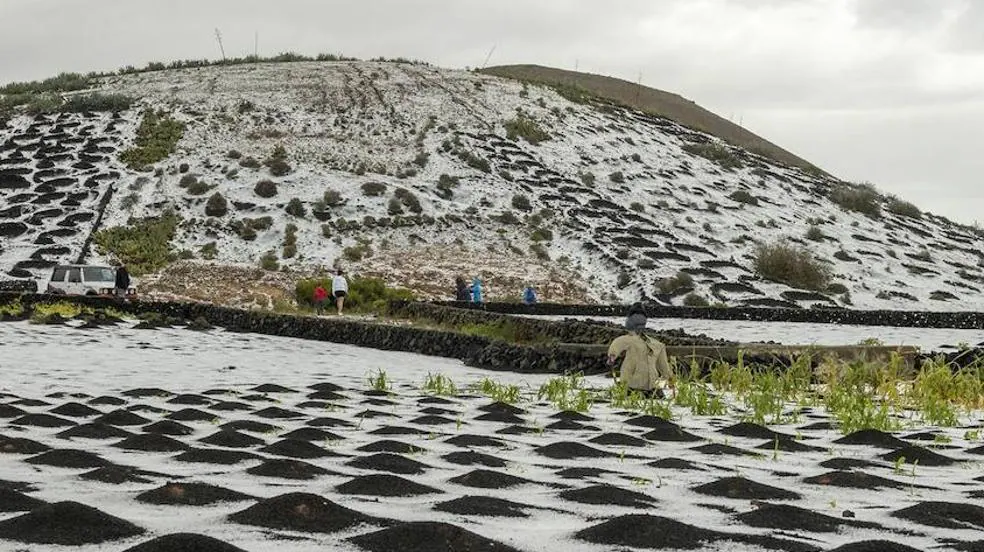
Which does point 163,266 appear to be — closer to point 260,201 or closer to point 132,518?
point 260,201

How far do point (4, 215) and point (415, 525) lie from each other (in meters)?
43.5

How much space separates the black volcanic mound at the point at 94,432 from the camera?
881cm

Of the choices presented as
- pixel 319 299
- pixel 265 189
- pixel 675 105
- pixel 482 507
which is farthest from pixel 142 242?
pixel 675 105

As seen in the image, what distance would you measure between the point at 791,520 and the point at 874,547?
722 mm

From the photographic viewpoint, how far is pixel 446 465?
773cm

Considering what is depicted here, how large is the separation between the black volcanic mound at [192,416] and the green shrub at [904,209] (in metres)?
54.8

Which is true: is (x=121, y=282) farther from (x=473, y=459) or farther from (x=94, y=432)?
(x=473, y=459)

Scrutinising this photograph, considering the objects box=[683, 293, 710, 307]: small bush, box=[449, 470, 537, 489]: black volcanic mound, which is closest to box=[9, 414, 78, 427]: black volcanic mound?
box=[449, 470, 537, 489]: black volcanic mound

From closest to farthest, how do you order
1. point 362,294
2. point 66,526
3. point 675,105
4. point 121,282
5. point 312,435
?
1. point 66,526
2. point 312,435
3. point 121,282
4. point 362,294
5. point 675,105

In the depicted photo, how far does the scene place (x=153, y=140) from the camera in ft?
174

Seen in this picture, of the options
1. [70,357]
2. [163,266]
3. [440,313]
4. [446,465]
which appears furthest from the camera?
[163,266]

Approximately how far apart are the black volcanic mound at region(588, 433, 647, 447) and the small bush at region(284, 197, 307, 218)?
3857 centimetres

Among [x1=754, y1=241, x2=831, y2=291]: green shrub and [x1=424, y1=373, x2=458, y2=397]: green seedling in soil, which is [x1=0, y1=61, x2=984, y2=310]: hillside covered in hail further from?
[x1=424, y1=373, x2=458, y2=397]: green seedling in soil

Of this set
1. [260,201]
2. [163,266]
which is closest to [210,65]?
[260,201]
